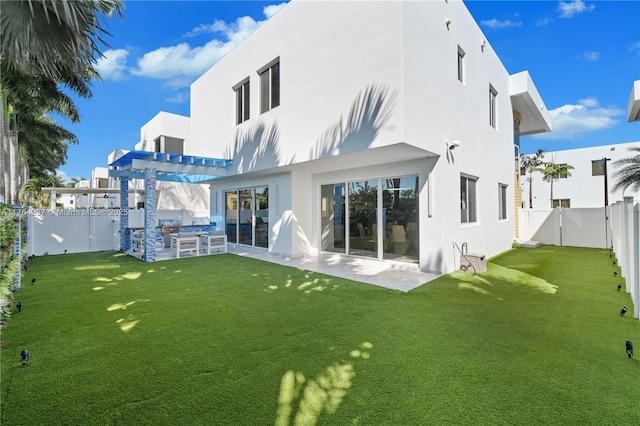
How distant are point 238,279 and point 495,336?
5680 millimetres

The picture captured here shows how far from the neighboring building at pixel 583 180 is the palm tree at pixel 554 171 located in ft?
1.14

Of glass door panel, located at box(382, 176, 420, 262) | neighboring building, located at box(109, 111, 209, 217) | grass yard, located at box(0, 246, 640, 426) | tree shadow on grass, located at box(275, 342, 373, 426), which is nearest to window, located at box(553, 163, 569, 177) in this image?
grass yard, located at box(0, 246, 640, 426)

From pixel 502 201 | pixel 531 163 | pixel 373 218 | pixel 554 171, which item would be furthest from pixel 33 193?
pixel 554 171

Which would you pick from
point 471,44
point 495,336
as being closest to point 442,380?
point 495,336

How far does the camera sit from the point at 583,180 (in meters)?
28.6

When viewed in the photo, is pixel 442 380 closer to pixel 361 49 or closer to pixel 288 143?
pixel 361 49

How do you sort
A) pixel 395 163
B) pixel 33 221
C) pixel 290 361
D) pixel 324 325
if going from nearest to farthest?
pixel 290 361, pixel 324 325, pixel 395 163, pixel 33 221

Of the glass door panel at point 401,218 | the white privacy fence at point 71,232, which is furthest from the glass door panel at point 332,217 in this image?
the white privacy fence at point 71,232

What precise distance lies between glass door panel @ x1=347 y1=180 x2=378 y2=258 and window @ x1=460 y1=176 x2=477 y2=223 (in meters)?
2.71

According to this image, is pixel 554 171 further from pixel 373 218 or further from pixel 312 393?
pixel 312 393

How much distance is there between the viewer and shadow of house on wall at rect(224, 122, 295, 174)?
10320 millimetres

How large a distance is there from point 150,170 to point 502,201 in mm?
14326

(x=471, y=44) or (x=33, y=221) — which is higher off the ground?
(x=471, y=44)

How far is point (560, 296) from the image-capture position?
6043 millimetres
